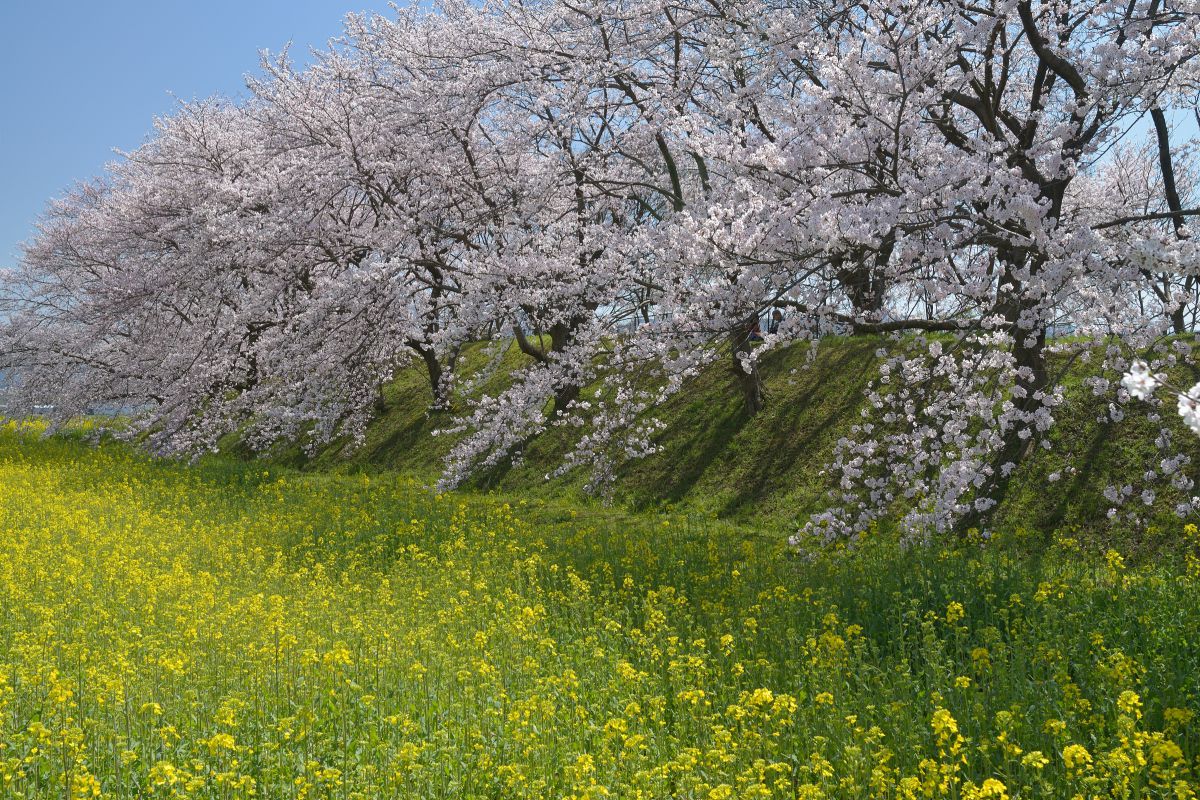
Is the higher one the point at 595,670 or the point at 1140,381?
the point at 1140,381

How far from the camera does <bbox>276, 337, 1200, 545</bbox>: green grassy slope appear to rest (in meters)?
11.4

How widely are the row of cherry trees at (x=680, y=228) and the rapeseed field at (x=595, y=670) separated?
1537 mm

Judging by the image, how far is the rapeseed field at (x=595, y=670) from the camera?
5.04 metres

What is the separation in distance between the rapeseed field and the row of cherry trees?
5.04 ft

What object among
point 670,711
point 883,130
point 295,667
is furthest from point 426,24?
point 670,711

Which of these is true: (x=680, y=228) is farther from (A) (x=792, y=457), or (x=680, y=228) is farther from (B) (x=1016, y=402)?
(A) (x=792, y=457)

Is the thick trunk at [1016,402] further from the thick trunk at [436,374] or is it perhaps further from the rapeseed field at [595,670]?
the thick trunk at [436,374]

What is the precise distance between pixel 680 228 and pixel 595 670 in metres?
5.11

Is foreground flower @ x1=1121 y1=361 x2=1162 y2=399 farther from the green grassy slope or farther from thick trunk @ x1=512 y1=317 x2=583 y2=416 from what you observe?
thick trunk @ x1=512 y1=317 x2=583 y2=416

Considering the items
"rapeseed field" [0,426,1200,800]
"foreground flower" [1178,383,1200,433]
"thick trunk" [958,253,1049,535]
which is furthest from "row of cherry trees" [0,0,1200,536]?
"foreground flower" [1178,383,1200,433]

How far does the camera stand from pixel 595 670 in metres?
7.12

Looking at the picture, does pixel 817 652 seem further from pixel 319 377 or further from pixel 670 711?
pixel 319 377

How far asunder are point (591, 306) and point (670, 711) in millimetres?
10022

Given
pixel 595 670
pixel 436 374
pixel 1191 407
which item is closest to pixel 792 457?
pixel 595 670
